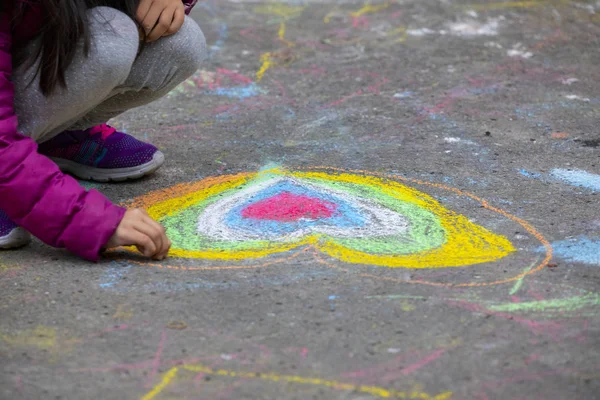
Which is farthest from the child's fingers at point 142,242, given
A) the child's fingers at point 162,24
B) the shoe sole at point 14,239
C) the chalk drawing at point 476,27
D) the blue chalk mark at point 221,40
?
the chalk drawing at point 476,27

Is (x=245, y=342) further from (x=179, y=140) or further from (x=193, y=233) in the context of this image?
(x=179, y=140)

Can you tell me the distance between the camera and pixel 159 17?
2154mm

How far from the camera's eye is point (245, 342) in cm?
160

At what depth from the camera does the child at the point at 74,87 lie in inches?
72.2

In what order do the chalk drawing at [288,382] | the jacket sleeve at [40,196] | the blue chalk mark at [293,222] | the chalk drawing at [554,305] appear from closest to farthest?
1. the chalk drawing at [288,382]
2. the chalk drawing at [554,305]
3. the jacket sleeve at [40,196]
4. the blue chalk mark at [293,222]

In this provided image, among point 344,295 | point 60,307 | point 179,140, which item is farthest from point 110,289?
point 179,140

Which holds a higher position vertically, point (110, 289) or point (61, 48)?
point (61, 48)

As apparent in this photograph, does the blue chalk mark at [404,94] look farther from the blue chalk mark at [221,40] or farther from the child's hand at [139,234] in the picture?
the child's hand at [139,234]

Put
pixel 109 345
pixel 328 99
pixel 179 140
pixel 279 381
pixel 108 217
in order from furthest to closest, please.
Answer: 1. pixel 328 99
2. pixel 179 140
3. pixel 108 217
4. pixel 109 345
5. pixel 279 381

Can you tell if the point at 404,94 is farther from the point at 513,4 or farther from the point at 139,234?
→ the point at 139,234

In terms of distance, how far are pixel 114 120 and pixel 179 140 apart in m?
0.31

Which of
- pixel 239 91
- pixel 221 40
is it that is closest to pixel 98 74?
pixel 239 91

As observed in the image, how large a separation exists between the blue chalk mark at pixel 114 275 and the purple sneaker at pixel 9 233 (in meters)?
0.26

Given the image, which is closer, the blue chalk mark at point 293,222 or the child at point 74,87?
the child at point 74,87
